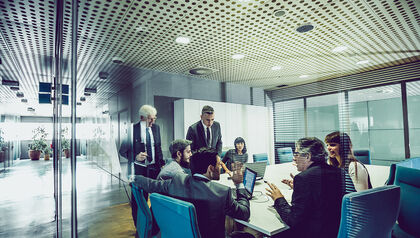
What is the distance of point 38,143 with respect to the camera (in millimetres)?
13188

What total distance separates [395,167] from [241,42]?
96.9 inches

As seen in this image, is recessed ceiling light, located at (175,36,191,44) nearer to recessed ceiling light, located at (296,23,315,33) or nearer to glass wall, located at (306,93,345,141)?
recessed ceiling light, located at (296,23,315,33)

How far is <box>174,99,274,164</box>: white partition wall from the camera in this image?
15.4 feet

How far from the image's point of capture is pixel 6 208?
4.37 m

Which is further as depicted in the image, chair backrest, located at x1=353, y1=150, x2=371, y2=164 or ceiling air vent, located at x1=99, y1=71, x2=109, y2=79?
chair backrest, located at x1=353, y1=150, x2=371, y2=164

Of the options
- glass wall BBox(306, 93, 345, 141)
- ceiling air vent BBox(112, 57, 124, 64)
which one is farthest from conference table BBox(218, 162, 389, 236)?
ceiling air vent BBox(112, 57, 124, 64)

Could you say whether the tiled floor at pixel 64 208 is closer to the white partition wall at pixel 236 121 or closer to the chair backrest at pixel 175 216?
→ the chair backrest at pixel 175 216

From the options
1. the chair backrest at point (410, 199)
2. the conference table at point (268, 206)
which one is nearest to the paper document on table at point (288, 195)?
the conference table at point (268, 206)

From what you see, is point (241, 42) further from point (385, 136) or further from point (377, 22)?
point (385, 136)

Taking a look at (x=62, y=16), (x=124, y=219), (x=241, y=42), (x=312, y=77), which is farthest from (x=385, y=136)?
(x=62, y=16)

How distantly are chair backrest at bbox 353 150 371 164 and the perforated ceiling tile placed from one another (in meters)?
1.98

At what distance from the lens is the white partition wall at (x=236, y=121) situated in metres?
4.68

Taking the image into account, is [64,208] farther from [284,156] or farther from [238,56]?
[284,156]

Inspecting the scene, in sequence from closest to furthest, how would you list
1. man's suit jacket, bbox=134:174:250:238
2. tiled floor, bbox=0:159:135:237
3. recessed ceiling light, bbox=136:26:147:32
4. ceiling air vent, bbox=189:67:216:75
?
man's suit jacket, bbox=134:174:250:238 < recessed ceiling light, bbox=136:26:147:32 < tiled floor, bbox=0:159:135:237 < ceiling air vent, bbox=189:67:216:75
